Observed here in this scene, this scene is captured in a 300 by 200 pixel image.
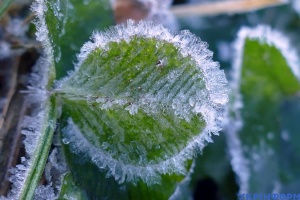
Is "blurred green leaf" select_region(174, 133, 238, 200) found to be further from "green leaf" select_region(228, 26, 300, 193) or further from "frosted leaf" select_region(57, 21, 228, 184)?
"frosted leaf" select_region(57, 21, 228, 184)

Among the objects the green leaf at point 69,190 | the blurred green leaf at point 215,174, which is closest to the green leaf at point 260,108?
the blurred green leaf at point 215,174

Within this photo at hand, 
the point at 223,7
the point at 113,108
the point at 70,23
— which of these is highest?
the point at 223,7

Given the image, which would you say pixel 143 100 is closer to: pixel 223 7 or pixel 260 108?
pixel 260 108

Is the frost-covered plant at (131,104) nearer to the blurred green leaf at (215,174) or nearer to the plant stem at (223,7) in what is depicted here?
the blurred green leaf at (215,174)

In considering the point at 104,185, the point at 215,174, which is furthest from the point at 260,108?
the point at 104,185

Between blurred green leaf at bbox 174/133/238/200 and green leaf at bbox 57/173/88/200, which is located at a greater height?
blurred green leaf at bbox 174/133/238/200

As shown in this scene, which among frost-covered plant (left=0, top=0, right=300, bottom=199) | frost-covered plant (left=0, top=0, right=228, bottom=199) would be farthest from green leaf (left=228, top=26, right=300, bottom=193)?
frost-covered plant (left=0, top=0, right=228, bottom=199)
